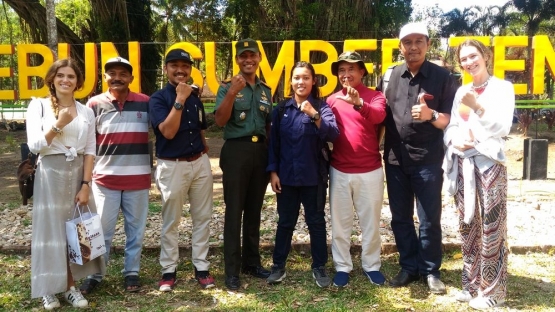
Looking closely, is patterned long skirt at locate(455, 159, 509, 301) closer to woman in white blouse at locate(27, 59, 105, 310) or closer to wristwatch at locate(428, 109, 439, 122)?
wristwatch at locate(428, 109, 439, 122)

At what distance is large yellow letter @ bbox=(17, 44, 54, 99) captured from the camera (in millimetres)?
9273

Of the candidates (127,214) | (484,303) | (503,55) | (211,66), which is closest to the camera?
(484,303)

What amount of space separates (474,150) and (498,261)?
0.76m

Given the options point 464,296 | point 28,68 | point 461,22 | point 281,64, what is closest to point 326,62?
point 281,64

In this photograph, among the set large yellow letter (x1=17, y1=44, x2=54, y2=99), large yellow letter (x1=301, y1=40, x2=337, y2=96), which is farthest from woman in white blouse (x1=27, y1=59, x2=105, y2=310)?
large yellow letter (x1=17, y1=44, x2=54, y2=99)

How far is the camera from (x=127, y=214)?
3.66 meters

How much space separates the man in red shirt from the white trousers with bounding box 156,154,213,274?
97 centimetres

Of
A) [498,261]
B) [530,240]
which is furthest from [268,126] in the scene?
[530,240]

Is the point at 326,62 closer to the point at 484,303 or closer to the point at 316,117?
the point at 316,117

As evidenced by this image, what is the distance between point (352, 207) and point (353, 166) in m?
0.33

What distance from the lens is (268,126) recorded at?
3768 millimetres

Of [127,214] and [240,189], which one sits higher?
[240,189]

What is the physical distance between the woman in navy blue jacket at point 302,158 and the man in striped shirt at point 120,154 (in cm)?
99

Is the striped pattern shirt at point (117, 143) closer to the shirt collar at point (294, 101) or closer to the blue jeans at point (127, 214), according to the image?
the blue jeans at point (127, 214)
